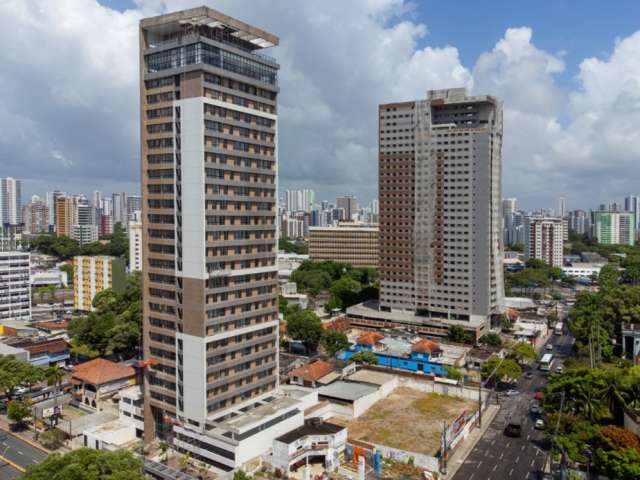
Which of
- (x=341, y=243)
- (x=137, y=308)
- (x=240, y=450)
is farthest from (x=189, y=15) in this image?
(x=341, y=243)

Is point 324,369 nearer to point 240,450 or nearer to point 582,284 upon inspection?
point 240,450

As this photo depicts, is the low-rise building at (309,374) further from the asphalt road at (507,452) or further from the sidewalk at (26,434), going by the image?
the sidewalk at (26,434)

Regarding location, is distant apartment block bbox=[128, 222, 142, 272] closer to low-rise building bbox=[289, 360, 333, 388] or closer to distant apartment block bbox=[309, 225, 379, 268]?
distant apartment block bbox=[309, 225, 379, 268]

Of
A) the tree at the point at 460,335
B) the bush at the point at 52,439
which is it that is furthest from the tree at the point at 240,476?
the tree at the point at 460,335

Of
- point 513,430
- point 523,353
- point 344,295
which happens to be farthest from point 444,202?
point 513,430

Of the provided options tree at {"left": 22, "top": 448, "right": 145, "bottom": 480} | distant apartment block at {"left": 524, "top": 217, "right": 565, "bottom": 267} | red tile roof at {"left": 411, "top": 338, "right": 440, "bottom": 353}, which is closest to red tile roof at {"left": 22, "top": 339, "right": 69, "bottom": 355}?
tree at {"left": 22, "top": 448, "right": 145, "bottom": 480}

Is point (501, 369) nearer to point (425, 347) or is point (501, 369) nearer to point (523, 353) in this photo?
point (523, 353)
